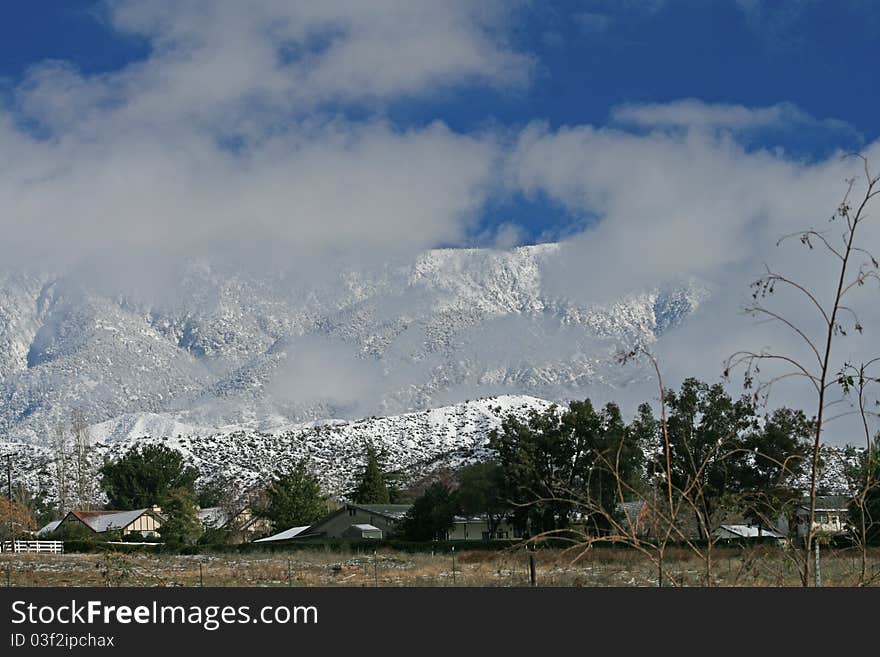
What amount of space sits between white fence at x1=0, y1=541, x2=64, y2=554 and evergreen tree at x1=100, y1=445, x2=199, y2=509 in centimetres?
3291

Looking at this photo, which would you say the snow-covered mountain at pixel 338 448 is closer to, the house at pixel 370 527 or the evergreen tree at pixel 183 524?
the house at pixel 370 527

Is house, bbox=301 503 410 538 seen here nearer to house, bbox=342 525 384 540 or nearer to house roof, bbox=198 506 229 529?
house, bbox=342 525 384 540

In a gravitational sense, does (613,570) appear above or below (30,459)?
below

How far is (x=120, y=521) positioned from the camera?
81.6 metres

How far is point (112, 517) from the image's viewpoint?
82.9m

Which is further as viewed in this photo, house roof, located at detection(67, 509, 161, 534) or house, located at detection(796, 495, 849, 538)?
house roof, located at detection(67, 509, 161, 534)

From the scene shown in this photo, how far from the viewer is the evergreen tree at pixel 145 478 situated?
95250 mm

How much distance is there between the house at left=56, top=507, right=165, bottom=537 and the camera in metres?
79.1

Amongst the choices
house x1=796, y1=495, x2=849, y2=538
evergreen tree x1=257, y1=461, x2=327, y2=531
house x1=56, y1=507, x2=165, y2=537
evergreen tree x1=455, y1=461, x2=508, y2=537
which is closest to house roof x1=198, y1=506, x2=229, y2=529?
house x1=56, y1=507, x2=165, y2=537

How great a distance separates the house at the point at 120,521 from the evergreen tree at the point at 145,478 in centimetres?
886

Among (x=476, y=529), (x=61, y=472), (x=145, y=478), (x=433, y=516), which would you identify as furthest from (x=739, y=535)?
(x=61, y=472)

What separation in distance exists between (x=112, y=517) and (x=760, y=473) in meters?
53.0
